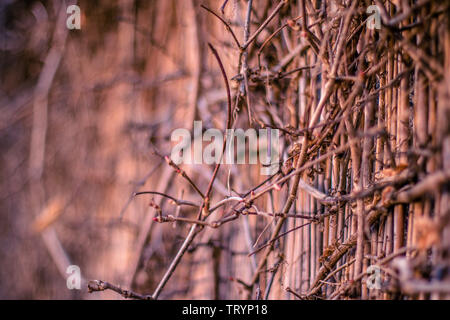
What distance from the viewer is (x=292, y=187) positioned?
0.73 m

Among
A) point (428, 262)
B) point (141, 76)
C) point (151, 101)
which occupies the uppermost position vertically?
point (141, 76)

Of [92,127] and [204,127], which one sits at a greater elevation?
[92,127]

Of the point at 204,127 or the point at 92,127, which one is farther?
the point at 92,127

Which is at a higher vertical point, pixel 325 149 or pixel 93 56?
pixel 93 56

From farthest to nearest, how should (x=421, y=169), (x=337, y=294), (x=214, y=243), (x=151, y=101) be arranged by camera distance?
(x=151, y=101) → (x=214, y=243) → (x=337, y=294) → (x=421, y=169)

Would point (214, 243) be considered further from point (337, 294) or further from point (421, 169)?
point (421, 169)

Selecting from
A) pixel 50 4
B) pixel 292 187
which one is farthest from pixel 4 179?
pixel 292 187

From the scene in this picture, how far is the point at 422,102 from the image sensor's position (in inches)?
22.2

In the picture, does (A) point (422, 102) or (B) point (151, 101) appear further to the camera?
(B) point (151, 101)

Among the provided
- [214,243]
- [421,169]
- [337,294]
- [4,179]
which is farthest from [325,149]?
[4,179]

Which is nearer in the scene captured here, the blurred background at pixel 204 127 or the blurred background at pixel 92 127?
the blurred background at pixel 204 127

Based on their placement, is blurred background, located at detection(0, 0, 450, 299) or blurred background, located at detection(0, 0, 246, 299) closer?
blurred background, located at detection(0, 0, 450, 299)

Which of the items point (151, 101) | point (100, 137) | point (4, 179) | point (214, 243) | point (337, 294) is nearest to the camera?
point (337, 294)

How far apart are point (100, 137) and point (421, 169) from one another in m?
1.49
